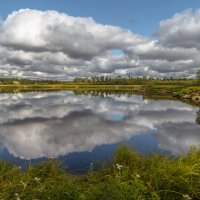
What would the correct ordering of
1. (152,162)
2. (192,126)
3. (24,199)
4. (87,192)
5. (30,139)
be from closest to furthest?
(24,199) → (87,192) → (152,162) → (30,139) → (192,126)

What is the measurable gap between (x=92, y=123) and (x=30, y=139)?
12.7 m

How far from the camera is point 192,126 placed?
36719 mm

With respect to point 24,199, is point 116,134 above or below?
below

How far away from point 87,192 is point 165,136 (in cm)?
2201

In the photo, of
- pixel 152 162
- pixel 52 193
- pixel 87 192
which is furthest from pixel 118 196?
pixel 152 162

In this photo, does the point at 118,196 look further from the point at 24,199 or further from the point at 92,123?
the point at 92,123

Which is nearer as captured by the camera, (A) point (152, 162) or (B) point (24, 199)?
(B) point (24, 199)

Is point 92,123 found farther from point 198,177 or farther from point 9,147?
point 198,177

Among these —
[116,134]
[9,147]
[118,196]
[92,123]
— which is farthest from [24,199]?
[92,123]

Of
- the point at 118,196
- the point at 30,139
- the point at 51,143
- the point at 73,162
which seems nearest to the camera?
the point at 118,196

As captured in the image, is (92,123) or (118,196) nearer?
(118,196)

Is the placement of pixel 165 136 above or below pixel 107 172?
below

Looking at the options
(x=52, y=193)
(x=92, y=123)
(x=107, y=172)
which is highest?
(x=52, y=193)

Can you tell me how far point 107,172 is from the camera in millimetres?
12992
